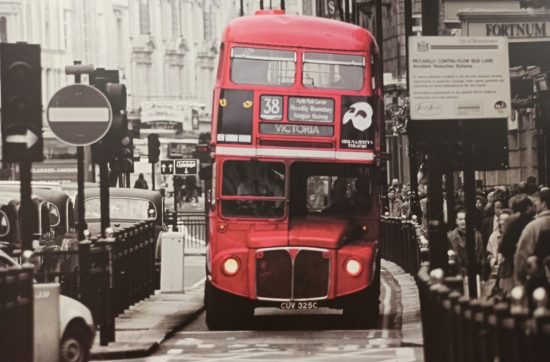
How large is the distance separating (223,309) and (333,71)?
306 cm

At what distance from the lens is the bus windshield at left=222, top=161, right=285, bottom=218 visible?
2327 centimetres

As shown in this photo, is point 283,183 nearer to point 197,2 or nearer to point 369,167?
point 369,167

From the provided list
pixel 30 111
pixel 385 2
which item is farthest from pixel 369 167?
pixel 385 2

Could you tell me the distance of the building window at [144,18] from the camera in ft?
442

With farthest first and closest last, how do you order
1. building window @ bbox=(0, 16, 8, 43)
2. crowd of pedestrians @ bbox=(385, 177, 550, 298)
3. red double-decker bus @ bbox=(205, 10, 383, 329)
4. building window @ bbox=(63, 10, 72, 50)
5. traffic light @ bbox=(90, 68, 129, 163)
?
building window @ bbox=(63, 10, 72, 50), building window @ bbox=(0, 16, 8, 43), red double-decker bus @ bbox=(205, 10, 383, 329), traffic light @ bbox=(90, 68, 129, 163), crowd of pedestrians @ bbox=(385, 177, 550, 298)

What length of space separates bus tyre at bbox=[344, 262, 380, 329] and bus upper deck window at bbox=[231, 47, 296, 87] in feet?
8.18

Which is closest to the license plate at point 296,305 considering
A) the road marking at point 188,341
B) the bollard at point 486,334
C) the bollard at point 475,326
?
the road marking at point 188,341

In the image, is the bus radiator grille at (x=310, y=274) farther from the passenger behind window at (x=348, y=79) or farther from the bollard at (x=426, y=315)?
the bollard at (x=426, y=315)

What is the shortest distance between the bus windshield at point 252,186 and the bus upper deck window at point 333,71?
113 cm

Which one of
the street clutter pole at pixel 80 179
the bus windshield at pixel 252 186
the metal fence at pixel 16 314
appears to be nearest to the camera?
the metal fence at pixel 16 314

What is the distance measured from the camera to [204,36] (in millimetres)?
138500

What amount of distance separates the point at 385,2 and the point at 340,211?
198 feet

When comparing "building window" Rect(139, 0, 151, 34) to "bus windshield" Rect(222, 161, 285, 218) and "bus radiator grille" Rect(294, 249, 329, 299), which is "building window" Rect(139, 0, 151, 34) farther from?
"bus radiator grille" Rect(294, 249, 329, 299)

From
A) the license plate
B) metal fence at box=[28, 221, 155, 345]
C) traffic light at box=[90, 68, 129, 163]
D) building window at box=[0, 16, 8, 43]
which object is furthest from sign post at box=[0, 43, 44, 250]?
building window at box=[0, 16, 8, 43]
